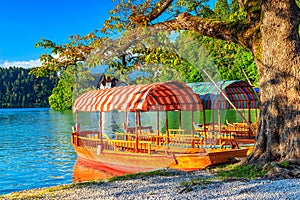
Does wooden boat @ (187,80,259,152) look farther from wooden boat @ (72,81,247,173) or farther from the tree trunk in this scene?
the tree trunk

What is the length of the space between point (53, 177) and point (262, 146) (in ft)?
33.4

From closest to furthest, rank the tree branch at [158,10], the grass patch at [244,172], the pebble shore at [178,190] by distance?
the pebble shore at [178,190], the grass patch at [244,172], the tree branch at [158,10]

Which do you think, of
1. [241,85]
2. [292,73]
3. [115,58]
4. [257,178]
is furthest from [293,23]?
[241,85]

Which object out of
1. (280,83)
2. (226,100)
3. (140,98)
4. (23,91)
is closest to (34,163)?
(226,100)

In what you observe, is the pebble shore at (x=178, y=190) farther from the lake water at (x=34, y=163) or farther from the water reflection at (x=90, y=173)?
the lake water at (x=34, y=163)

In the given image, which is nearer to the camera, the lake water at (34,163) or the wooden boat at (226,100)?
the lake water at (34,163)

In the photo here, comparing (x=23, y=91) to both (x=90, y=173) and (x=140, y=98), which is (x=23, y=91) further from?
(x=140, y=98)

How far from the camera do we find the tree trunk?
8.93 meters

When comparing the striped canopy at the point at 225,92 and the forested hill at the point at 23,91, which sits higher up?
the forested hill at the point at 23,91

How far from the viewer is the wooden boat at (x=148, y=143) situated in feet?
43.1

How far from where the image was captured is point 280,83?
9148 millimetres

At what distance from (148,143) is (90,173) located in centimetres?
401

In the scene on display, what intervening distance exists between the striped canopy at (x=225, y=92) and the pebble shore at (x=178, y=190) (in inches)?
313

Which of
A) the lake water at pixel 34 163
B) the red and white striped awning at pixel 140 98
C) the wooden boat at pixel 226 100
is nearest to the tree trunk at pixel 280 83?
the red and white striped awning at pixel 140 98
